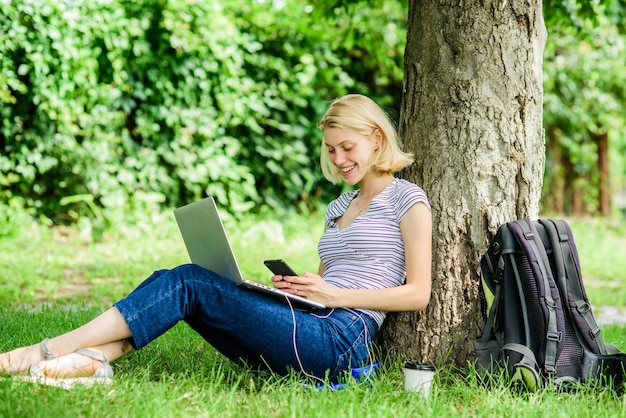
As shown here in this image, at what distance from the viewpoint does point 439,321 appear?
346 centimetres

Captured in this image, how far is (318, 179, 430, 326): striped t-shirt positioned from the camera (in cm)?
328

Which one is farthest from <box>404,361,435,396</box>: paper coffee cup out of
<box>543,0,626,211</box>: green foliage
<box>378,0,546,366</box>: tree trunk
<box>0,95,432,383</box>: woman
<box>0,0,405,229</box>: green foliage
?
<box>543,0,626,211</box>: green foliage

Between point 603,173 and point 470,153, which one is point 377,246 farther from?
point 603,173

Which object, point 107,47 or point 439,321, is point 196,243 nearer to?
point 439,321

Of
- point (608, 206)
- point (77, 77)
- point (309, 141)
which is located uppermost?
point (77, 77)

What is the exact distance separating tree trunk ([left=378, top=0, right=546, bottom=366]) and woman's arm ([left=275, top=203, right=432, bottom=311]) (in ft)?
0.90

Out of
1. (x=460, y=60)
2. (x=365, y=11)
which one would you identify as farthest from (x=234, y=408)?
(x=365, y=11)

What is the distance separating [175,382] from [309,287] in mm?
643

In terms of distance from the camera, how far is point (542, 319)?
3066 millimetres

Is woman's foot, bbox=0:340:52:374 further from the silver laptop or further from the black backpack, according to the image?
the black backpack

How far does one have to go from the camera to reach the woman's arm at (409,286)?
3157 millimetres

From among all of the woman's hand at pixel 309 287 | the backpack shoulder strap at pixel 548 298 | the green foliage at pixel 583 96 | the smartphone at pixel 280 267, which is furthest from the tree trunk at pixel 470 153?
the green foliage at pixel 583 96

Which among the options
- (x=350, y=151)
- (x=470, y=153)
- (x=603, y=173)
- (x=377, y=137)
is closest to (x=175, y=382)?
(x=350, y=151)

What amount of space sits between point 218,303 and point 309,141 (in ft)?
22.1
